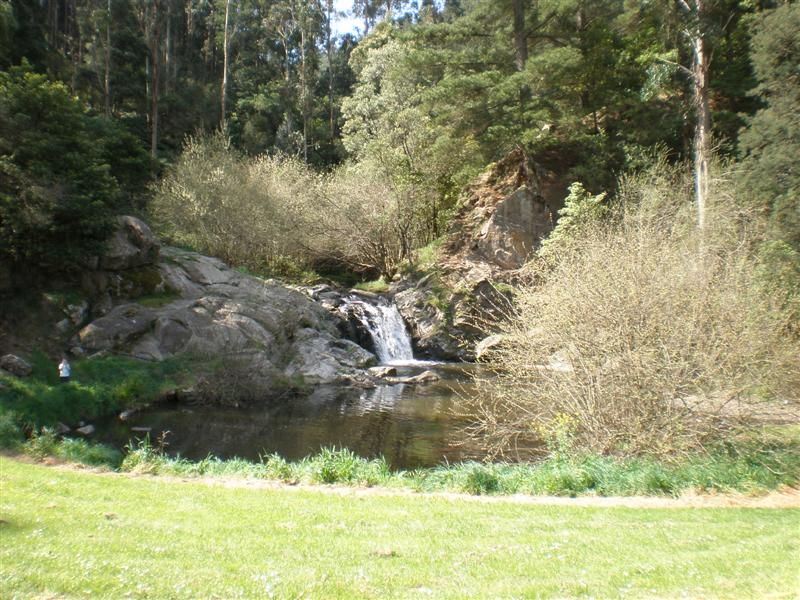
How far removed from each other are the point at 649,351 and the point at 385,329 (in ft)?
56.9

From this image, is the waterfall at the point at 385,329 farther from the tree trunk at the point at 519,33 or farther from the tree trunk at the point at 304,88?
the tree trunk at the point at 304,88

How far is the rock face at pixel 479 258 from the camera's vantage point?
87.1 ft

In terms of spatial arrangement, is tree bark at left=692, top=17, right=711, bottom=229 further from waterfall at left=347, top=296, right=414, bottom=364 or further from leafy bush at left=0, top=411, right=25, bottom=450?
leafy bush at left=0, top=411, right=25, bottom=450

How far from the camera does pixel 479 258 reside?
28.3 metres

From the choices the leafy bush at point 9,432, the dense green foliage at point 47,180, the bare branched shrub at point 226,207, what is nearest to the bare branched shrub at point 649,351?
the leafy bush at point 9,432

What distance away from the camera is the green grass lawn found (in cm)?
433

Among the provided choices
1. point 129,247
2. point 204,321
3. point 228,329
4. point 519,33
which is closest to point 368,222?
point 519,33

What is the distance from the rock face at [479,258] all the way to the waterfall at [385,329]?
31.0 inches

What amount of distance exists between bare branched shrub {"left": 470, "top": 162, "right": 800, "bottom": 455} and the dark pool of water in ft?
10.3

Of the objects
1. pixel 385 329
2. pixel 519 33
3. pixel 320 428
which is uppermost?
pixel 519 33

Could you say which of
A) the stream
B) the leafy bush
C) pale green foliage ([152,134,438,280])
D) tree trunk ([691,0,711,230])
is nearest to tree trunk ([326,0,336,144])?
pale green foliage ([152,134,438,280])

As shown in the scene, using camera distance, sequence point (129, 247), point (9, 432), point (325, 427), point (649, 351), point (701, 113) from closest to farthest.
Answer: point (649, 351) < point (9, 432) < point (325, 427) < point (129, 247) < point (701, 113)

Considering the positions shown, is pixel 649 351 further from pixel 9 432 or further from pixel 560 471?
pixel 9 432

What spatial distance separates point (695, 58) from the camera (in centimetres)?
2116
